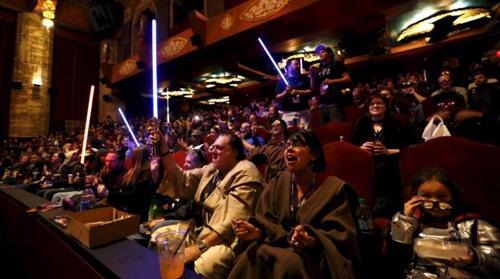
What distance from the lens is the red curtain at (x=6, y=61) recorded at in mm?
8531

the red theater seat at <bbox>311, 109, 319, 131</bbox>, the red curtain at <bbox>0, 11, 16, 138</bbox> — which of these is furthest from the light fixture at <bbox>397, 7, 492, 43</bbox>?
the red curtain at <bbox>0, 11, 16, 138</bbox>

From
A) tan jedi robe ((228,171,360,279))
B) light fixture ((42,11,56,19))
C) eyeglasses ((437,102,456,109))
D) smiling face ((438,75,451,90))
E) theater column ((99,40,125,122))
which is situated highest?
light fixture ((42,11,56,19))

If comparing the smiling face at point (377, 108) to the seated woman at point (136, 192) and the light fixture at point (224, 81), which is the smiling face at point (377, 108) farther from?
the light fixture at point (224, 81)

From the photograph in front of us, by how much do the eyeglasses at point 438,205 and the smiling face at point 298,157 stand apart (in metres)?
0.51

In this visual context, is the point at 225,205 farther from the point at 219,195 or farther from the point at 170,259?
the point at 170,259

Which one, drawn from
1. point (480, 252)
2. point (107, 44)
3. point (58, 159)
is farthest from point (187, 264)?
point (107, 44)

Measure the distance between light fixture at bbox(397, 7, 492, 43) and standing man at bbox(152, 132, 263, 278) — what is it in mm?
6509

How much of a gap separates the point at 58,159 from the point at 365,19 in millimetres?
6570

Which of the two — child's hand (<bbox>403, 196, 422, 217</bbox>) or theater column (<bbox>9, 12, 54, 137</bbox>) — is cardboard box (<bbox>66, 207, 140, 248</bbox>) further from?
theater column (<bbox>9, 12, 54, 137</bbox>)

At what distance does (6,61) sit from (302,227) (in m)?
12.4

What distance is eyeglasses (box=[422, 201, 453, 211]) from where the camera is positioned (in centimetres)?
95

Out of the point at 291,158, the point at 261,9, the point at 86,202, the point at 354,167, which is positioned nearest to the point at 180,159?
the point at 86,202

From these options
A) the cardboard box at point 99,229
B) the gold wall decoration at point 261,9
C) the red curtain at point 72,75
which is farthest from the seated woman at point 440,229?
the red curtain at point 72,75

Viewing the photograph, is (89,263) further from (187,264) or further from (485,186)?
(485,186)
